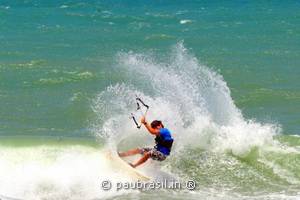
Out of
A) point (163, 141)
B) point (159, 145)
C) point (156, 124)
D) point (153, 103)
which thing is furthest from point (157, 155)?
point (153, 103)

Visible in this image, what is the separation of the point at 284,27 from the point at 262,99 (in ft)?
54.5

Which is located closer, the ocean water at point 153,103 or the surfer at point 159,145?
the surfer at point 159,145

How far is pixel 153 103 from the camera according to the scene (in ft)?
70.9

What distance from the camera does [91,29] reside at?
44.8m

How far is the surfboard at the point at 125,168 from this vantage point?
18531 millimetres

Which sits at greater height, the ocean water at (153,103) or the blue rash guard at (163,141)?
the blue rash guard at (163,141)

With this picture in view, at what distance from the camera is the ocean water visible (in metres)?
19.0

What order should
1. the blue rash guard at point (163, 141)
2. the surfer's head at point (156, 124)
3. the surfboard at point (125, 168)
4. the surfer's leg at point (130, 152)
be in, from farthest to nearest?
the surfer's leg at point (130, 152)
the surfer's head at point (156, 124)
the blue rash guard at point (163, 141)
the surfboard at point (125, 168)

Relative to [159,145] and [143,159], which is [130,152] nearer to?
[143,159]

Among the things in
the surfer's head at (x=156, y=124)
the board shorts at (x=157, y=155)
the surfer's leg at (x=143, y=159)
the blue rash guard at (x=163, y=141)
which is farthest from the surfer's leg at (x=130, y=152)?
the surfer's head at (x=156, y=124)

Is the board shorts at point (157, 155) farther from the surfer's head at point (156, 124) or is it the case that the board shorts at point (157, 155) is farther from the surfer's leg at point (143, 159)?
the surfer's head at point (156, 124)

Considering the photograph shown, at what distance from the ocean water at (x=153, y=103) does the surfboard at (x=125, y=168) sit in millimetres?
215

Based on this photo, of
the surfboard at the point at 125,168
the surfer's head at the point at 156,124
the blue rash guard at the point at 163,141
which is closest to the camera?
the surfboard at the point at 125,168

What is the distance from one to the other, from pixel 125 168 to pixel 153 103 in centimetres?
337
